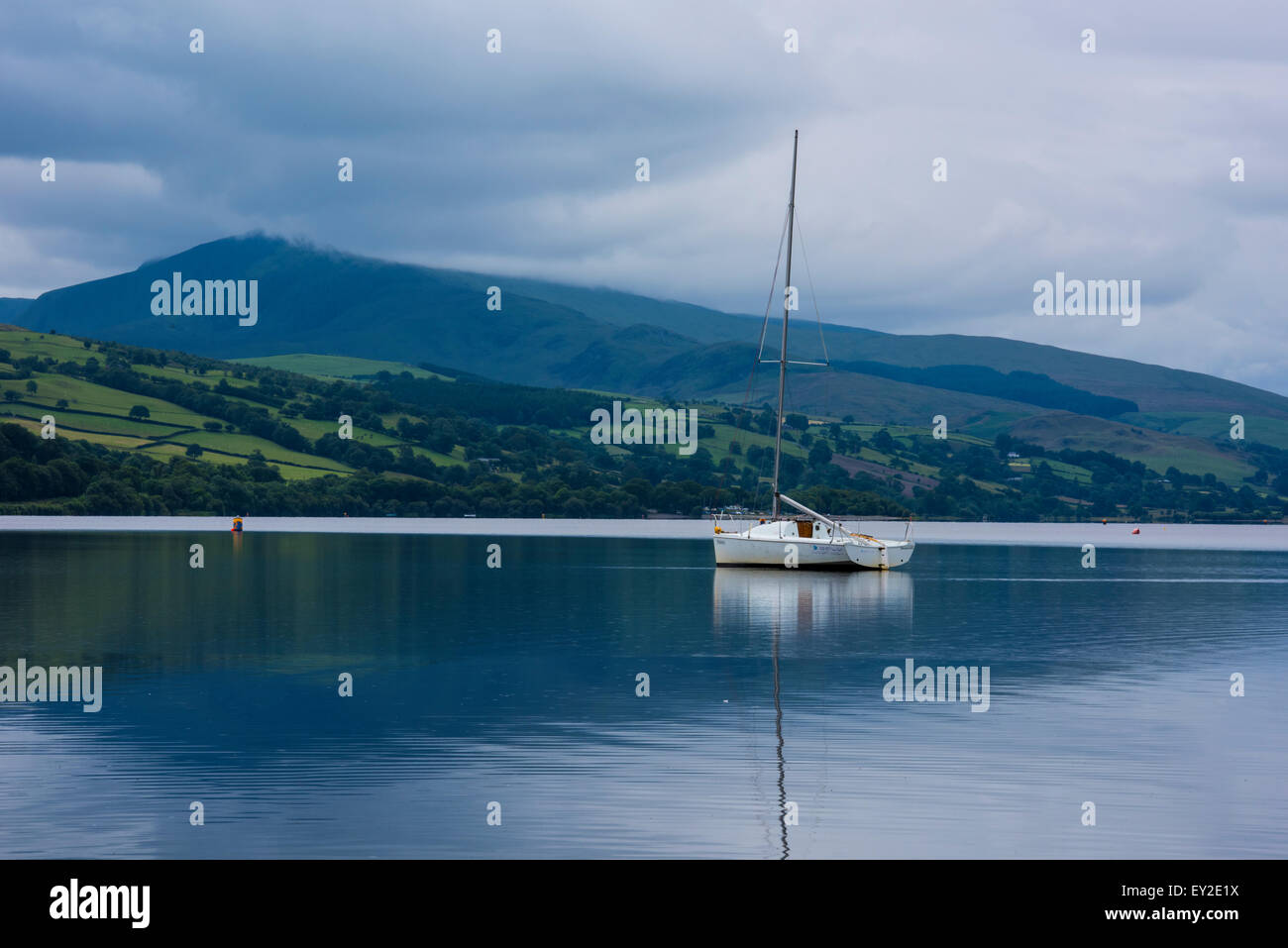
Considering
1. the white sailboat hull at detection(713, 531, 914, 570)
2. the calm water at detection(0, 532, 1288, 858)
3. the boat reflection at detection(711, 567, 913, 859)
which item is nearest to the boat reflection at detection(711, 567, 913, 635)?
the boat reflection at detection(711, 567, 913, 859)

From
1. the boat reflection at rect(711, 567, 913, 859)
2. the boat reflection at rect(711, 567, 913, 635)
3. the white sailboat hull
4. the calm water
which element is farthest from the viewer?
the white sailboat hull

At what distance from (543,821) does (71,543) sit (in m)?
101

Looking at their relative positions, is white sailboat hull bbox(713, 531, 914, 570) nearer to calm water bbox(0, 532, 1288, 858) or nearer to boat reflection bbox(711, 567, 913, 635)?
boat reflection bbox(711, 567, 913, 635)

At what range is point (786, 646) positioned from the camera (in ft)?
149

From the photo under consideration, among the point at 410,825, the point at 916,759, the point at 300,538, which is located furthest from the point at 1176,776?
the point at 300,538

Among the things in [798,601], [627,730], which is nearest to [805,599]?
[798,601]

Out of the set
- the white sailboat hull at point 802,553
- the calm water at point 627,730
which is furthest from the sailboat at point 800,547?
the calm water at point 627,730

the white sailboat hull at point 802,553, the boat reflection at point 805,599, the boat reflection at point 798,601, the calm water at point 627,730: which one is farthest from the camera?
the white sailboat hull at point 802,553

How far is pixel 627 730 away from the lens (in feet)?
94.2

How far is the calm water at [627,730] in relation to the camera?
794 inches

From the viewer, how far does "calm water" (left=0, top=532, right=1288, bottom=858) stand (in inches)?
794

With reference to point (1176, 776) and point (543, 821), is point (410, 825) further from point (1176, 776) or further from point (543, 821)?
point (1176, 776)

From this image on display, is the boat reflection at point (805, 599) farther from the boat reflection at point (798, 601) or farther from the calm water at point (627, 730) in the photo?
the calm water at point (627, 730)

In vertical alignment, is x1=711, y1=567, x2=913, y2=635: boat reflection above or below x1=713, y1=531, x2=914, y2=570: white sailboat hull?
below
